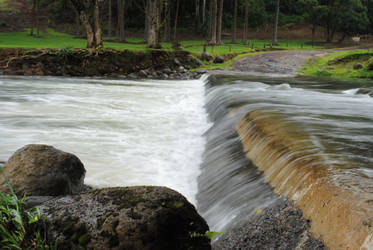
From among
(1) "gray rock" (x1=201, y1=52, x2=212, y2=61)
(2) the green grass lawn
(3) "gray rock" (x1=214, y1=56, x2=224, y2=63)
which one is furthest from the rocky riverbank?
(3) "gray rock" (x1=214, y1=56, x2=224, y2=63)

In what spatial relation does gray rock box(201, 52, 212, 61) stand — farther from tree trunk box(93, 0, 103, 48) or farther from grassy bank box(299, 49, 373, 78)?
tree trunk box(93, 0, 103, 48)

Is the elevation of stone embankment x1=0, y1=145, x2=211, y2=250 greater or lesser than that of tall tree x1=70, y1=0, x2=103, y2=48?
lesser

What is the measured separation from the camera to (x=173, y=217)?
2.76m

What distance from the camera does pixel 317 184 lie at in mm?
3297

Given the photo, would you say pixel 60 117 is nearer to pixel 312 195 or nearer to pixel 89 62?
pixel 312 195

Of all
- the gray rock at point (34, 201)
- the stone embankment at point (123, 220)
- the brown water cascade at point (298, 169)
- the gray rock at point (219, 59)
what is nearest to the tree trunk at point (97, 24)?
the gray rock at point (219, 59)

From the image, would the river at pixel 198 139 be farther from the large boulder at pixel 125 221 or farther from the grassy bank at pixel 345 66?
the grassy bank at pixel 345 66

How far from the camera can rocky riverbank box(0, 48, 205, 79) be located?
2338cm

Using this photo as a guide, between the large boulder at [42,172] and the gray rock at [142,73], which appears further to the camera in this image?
the gray rock at [142,73]

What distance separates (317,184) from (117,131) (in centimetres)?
651

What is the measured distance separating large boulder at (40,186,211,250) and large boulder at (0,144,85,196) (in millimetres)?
1443

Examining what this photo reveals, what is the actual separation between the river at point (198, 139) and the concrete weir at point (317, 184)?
49mm

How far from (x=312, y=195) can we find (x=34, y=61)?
23.6 m

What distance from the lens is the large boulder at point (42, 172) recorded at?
4.25 meters
